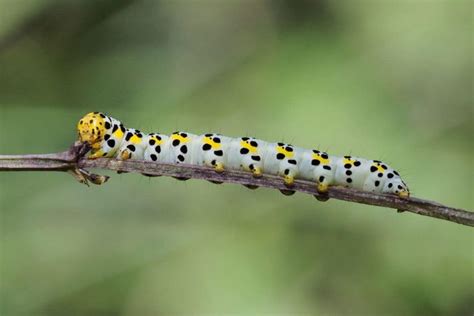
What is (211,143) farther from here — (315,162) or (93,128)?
(93,128)

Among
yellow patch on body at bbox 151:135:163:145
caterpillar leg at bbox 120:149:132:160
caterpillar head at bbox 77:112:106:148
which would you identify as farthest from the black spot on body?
caterpillar head at bbox 77:112:106:148

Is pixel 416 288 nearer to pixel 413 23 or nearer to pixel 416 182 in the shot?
pixel 416 182

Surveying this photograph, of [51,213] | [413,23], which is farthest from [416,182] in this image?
[51,213]

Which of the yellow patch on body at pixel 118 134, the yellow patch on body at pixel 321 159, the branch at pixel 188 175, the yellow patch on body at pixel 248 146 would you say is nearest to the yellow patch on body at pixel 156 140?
the yellow patch on body at pixel 118 134

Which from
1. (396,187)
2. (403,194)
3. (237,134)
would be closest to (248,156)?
(396,187)

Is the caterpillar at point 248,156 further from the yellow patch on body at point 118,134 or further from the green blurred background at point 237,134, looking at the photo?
the green blurred background at point 237,134
